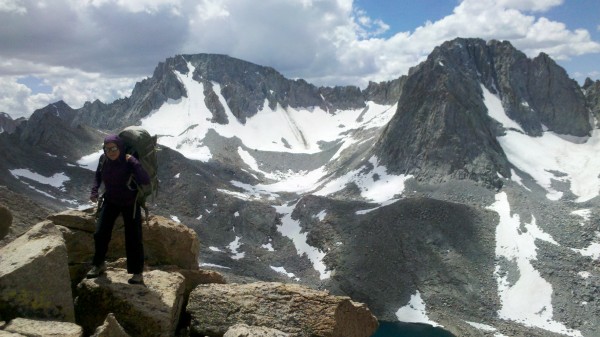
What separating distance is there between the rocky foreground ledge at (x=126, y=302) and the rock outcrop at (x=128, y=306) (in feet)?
0.07

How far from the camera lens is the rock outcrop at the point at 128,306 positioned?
1013 cm

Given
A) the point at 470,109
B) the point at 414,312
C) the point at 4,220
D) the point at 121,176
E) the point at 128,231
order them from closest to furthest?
the point at 121,176
the point at 128,231
the point at 4,220
the point at 414,312
the point at 470,109

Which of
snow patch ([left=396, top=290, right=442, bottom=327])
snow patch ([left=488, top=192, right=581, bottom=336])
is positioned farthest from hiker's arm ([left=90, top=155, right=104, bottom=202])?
snow patch ([left=488, top=192, right=581, bottom=336])

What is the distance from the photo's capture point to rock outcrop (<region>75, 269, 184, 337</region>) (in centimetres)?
1013

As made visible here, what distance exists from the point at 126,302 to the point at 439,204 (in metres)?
83.1

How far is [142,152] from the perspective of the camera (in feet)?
39.0

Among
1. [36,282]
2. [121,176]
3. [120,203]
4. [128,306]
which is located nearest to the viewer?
[36,282]

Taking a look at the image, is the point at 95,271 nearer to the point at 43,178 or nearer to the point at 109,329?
the point at 109,329

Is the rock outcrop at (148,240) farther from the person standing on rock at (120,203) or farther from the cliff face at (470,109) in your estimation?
the cliff face at (470,109)

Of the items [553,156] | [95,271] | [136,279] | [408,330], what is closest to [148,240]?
[95,271]

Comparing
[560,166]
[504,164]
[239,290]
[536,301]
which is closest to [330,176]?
[504,164]

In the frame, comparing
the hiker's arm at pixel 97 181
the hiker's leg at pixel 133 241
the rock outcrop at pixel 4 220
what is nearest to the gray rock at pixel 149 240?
the rock outcrop at pixel 4 220

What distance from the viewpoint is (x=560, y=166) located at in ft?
414

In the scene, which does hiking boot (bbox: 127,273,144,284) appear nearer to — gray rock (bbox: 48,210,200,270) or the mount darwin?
gray rock (bbox: 48,210,200,270)
